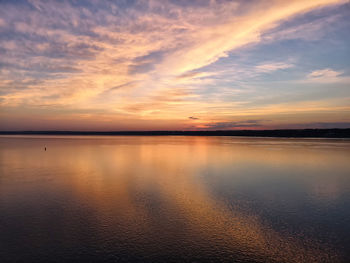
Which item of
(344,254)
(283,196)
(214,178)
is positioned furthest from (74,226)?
(214,178)

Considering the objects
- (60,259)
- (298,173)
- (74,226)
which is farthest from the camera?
(298,173)

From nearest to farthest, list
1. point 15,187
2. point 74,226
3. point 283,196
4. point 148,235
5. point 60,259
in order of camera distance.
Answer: point 60,259, point 148,235, point 74,226, point 283,196, point 15,187

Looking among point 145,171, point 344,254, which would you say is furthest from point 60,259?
point 145,171

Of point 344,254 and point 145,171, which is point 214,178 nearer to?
point 145,171

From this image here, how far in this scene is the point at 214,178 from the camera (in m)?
17.7

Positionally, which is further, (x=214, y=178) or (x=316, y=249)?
(x=214, y=178)

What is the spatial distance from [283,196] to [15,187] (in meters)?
14.0

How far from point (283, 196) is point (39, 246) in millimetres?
10597

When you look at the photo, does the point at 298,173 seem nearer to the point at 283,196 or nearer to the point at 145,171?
the point at 283,196

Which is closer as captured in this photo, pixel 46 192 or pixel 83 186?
pixel 46 192

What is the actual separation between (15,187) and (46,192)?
2.45m

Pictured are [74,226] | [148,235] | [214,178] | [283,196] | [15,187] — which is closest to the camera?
[148,235]

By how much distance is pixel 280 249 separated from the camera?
7180 millimetres

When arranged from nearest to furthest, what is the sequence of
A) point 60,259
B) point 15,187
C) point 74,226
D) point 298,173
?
Answer: point 60,259, point 74,226, point 15,187, point 298,173
